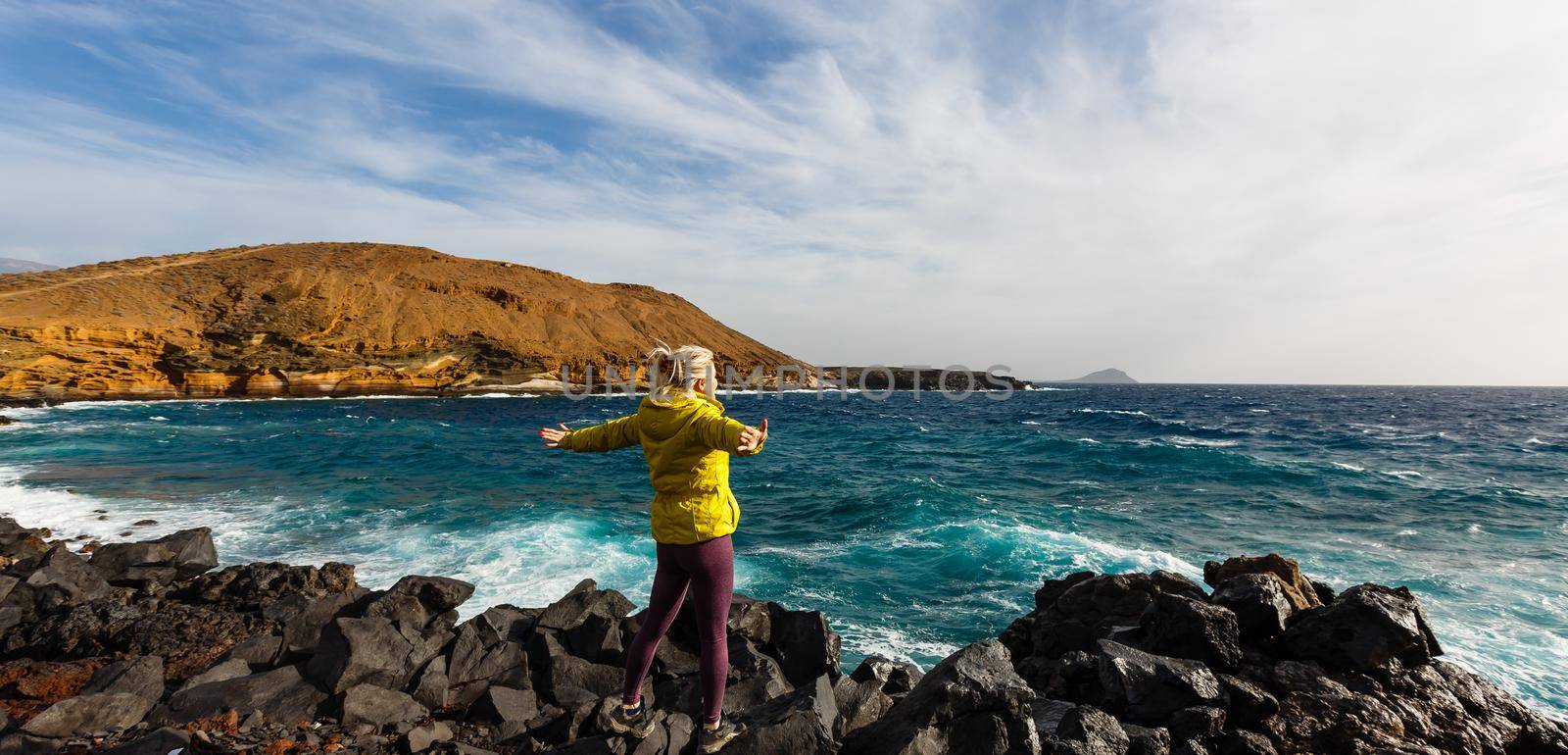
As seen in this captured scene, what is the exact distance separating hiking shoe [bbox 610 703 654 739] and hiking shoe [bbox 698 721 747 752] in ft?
1.15

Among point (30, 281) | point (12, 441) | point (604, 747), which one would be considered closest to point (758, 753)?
point (604, 747)

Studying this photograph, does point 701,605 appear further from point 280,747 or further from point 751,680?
point 280,747

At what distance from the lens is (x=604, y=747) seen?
3.98 m

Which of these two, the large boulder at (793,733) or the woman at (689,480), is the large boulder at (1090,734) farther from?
the woman at (689,480)

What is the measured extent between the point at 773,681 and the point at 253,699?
408 cm

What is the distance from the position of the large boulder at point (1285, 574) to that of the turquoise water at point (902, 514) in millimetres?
2554

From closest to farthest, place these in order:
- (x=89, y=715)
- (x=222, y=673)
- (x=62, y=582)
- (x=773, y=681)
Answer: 1. (x=89, y=715)
2. (x=773, y=681)
3. (x=222, y=673)
4. (x=62, y=582)

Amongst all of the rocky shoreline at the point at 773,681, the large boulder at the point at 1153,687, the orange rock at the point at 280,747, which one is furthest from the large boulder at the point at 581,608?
the large boulder at the point at 1153,687

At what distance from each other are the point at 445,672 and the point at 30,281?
9385 centimetres

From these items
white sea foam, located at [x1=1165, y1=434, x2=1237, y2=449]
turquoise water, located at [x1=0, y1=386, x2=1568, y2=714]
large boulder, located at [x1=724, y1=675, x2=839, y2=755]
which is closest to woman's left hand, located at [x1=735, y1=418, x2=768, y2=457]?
large boulder, located at [x1=724, y1=675, x2=839, y2=755]

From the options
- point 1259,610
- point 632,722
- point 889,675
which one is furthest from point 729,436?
point 1259,610

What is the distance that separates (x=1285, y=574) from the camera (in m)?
7.06

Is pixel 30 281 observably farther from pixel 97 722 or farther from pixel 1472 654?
pixel 1472 654

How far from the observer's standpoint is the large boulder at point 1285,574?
21.8 ft
